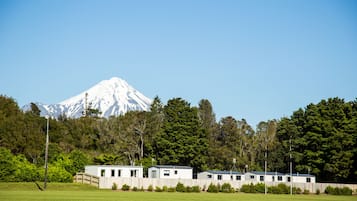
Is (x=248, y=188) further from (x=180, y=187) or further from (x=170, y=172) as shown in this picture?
(x=170, y=172)

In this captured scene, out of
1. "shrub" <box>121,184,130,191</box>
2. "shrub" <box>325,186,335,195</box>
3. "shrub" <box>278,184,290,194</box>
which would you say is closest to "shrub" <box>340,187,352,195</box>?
"shrub" <box>325,186,335,195</box>

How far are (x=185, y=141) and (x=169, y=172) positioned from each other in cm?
1392

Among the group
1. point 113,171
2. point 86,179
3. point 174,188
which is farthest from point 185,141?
point 86,179

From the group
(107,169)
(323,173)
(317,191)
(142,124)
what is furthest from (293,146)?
(107,169)

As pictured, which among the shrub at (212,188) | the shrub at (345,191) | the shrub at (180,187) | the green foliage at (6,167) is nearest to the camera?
the green foliage at (6,167)

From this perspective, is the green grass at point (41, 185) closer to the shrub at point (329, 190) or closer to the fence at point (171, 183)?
the fence at point (171, 183)

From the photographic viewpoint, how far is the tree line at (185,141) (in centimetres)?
9356

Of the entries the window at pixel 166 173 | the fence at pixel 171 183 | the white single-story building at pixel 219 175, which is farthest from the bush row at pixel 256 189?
the white single-story building at pixel 219 175

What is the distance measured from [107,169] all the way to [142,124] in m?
28.2

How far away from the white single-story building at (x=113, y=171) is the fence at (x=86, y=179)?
2.27 metres

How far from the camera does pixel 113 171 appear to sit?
87.7 m

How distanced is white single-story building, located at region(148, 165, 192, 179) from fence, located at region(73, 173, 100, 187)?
12.2m

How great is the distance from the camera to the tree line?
3684 inches

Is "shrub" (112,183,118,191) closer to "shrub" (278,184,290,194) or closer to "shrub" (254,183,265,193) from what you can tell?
"shrub" (254,183,265,193)
